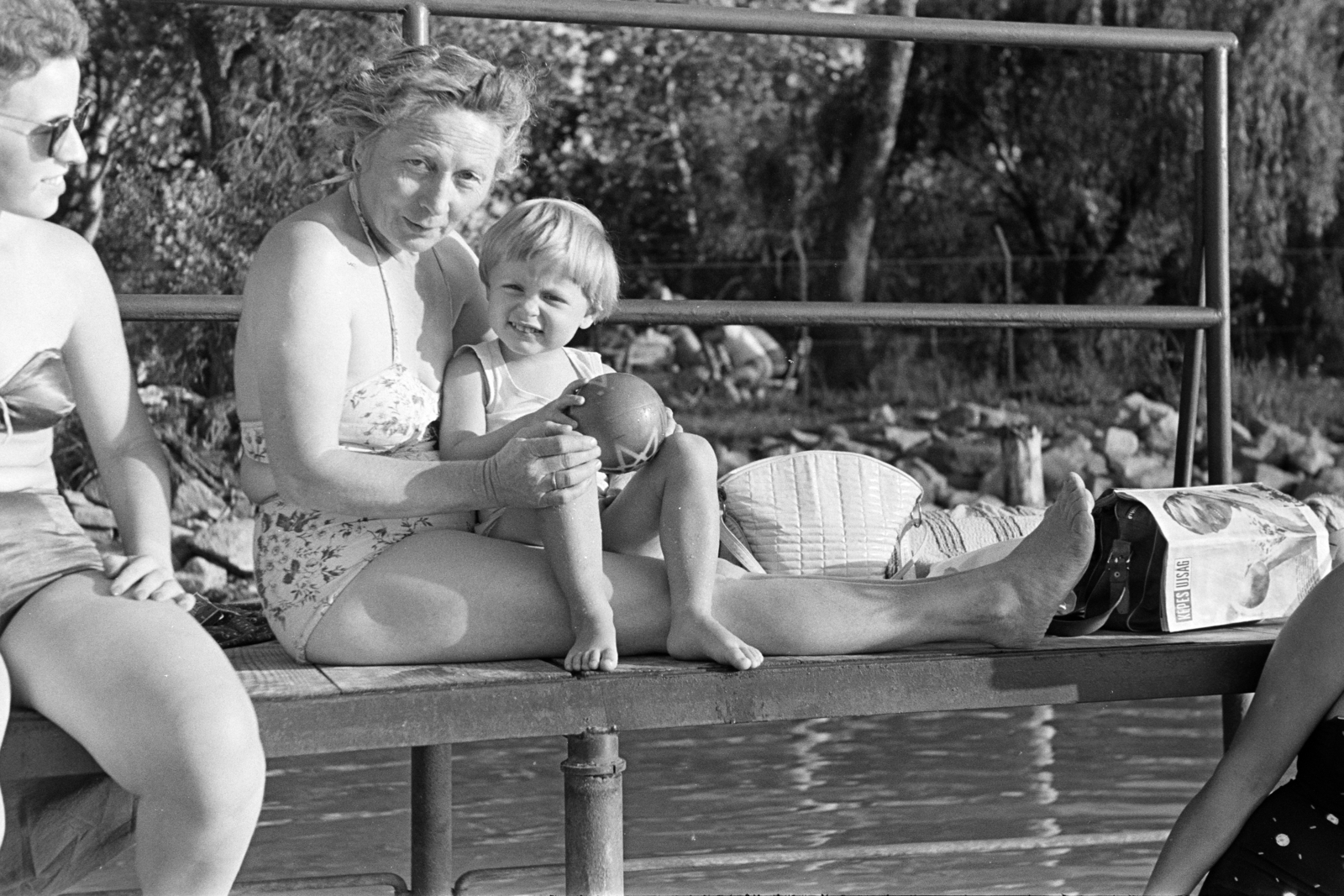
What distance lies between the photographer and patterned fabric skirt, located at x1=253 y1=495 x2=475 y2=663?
80.6 inches

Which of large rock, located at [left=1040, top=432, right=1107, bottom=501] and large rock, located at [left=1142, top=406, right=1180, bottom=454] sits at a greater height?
large rock, located at [left=1142, top=406, right=1180, bottom=454]

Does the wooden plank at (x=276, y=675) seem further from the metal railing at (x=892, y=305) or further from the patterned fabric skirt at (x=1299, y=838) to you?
the patterned fabric skirt at (x=1299, y=838)

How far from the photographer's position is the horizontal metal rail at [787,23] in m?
2.43

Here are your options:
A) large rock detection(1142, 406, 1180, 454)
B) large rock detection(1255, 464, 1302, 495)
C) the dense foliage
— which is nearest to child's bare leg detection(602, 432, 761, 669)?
the dense foliage

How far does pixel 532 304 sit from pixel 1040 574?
745mm

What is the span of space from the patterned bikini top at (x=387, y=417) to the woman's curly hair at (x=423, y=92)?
0.33 feet

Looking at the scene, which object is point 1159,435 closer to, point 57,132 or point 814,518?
point 814,518

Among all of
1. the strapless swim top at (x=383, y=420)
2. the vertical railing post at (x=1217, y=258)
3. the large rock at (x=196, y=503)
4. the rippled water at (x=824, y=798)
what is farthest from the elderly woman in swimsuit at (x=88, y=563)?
the large rock at (x=196, y=503)

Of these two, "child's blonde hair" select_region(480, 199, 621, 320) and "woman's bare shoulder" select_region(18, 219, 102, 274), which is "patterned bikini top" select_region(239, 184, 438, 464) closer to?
"child's blonde hair" select_region(480, 199, 621, 320)

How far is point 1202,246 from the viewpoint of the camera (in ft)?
9.38

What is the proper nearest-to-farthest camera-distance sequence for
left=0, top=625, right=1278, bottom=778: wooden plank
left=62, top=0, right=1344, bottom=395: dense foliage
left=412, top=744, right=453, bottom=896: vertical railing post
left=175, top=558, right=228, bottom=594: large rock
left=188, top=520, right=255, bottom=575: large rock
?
left=0, top=625, right=1278, bottom=778: wooden plank
left=412, top=744, right=453, bottom=896: vertical railing post
left=175, top=558, right=228, bottom=594: large rock
left=188, top=520, right=255, bottom=575: large rock
left=62, top=0, right=1344, bottom=395: dense foliage

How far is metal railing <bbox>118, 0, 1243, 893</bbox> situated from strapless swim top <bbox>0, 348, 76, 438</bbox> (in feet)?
1.09

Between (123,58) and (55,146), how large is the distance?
307 inches


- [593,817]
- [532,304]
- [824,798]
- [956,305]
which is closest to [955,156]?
[824,798]
